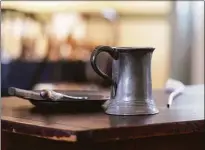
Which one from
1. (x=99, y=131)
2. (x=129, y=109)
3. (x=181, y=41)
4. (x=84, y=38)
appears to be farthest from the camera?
(x=84, y=38)

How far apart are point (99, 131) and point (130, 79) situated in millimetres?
201

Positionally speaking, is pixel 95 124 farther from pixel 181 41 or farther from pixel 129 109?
pixel 181 41

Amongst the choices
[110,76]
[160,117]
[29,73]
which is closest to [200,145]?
[160,117]

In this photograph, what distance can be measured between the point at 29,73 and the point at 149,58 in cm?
108

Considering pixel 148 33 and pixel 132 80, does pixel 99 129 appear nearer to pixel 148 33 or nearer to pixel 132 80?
pixel 132 80

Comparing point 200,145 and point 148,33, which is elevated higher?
point 148,33

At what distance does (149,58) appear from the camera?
100cm

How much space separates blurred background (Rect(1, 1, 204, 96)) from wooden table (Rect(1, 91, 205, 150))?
379 millimetres

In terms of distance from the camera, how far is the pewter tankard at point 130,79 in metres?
0.98

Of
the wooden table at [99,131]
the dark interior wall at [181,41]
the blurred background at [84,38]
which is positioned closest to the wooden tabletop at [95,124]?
the wooden table at [99,131]

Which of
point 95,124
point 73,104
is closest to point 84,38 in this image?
point 73,104

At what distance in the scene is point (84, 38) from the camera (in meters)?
4.64

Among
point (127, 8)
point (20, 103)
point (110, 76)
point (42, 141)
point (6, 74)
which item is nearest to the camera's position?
point (42, 141)

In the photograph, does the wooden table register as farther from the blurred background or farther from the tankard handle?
the blurred background
